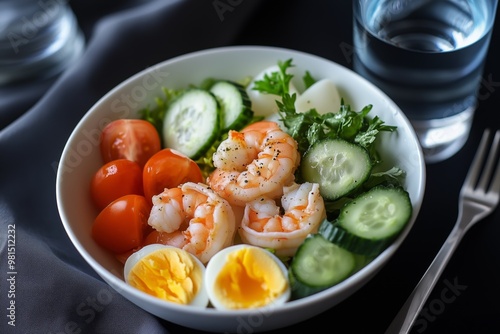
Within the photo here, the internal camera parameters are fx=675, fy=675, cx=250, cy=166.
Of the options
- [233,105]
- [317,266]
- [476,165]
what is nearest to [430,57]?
[476,165]

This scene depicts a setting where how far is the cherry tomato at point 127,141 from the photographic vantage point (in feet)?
7.70

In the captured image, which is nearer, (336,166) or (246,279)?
(246,279)

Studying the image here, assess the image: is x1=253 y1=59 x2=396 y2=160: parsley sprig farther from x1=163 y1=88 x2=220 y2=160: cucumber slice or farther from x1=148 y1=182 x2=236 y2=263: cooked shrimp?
x1=148 y1=182 x2=236 y2=263: cooked shrimp

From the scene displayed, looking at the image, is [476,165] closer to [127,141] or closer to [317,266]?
[317,266]

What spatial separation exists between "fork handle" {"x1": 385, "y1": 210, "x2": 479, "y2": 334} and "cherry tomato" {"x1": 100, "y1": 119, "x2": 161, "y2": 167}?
3.36ft

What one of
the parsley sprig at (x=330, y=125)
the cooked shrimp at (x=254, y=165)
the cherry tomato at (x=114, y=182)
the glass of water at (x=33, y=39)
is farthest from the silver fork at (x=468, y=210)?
the glass of water at (x=33, y=39)

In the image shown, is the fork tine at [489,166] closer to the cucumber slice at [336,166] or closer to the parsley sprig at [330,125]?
Result: the parsley sprig at [330,125]

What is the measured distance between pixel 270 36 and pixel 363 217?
1.39m

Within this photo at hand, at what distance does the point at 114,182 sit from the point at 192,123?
38 centimetres

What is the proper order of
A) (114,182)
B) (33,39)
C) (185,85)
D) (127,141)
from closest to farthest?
(114,182)
(127,141)
(185,85)
(33,39)

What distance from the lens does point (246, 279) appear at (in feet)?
6.17

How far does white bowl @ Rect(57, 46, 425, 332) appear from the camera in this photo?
1.80m

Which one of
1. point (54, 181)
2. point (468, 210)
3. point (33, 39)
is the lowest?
point (468, 210)

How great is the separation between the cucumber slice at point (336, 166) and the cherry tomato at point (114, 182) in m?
0.57
